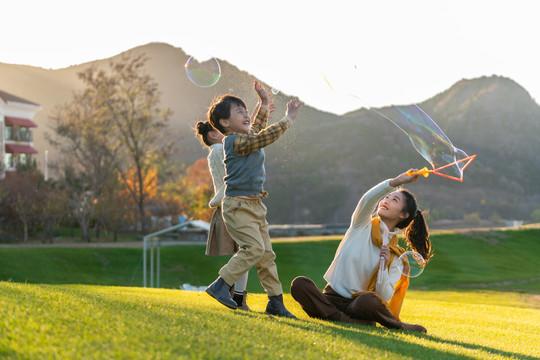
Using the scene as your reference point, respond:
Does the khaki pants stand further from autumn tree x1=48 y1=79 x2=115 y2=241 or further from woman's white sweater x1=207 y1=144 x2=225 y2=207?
autumn tree x1=48 y1=79 x2=115 y2=241

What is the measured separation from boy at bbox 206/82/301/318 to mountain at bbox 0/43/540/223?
70291mm

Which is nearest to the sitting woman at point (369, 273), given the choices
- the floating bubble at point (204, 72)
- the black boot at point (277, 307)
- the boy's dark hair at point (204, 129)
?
the black boot at point (277, 307)

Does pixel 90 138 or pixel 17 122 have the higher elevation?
pixel 17 122

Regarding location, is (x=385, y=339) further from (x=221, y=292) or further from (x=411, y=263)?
(x=221, y=292)

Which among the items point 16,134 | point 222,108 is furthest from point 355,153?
point 222,108

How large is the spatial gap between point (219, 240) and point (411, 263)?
78.0 inches

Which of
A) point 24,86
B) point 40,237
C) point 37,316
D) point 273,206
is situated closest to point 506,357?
point 37,316

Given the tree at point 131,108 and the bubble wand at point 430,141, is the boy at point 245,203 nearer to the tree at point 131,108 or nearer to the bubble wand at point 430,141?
the bubble wand at point 430,141

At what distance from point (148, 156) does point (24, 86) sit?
226 feet

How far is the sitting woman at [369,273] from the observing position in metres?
5.73

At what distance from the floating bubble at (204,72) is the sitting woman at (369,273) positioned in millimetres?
3502

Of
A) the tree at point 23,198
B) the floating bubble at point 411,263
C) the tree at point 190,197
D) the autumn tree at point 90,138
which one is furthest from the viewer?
the tree at point 190,197

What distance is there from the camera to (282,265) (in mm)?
29172

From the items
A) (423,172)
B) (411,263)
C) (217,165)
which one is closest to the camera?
(423,172)
